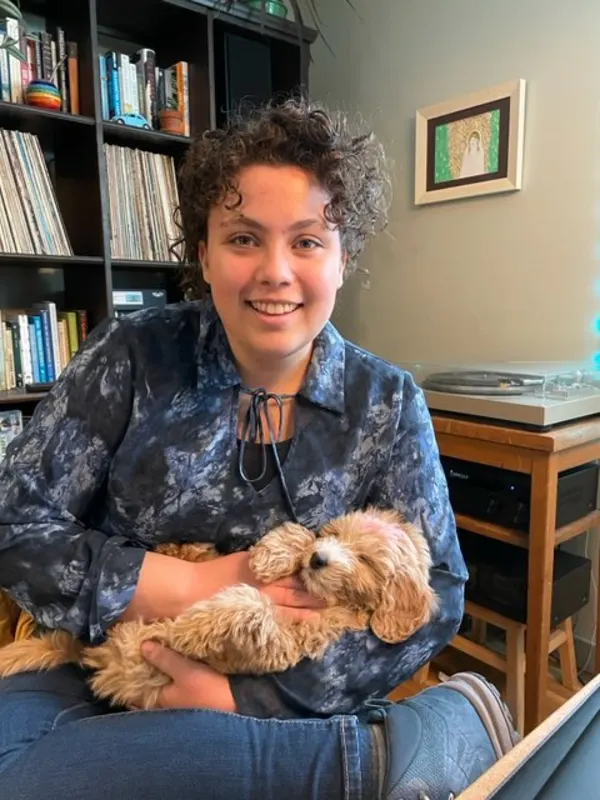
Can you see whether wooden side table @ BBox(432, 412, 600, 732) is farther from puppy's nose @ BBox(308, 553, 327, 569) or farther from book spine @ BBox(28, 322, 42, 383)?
book spine @ BBox(28, 322, 42, 383)

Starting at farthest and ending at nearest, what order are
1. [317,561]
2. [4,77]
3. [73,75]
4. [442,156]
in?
[442,156] < [73,75] < [4,77] < [317,561]

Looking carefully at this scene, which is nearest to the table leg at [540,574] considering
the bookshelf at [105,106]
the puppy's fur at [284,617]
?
the puppy's fur at [284,617]

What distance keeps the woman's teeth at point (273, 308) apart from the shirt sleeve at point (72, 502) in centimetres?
22

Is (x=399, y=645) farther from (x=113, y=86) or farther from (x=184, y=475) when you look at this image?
(x=113, y=86)

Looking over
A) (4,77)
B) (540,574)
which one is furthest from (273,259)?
(4,77)

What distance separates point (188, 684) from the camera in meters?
0.81

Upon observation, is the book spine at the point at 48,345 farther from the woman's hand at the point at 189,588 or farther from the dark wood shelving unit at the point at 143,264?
the woman's hand at the point at 189,588

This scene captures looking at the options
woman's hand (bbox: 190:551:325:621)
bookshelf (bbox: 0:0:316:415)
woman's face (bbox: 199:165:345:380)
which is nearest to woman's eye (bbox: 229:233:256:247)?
woman's face (bbox: 199:165:345:380)

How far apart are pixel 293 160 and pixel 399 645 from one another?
0.71m

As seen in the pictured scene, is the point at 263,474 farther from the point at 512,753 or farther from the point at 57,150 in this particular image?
the point at 57,150

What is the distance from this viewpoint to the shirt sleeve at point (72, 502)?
2.85 feet

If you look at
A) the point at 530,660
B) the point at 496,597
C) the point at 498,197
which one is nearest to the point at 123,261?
the point at 498,197

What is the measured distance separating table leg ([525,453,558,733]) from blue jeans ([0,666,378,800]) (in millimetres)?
794

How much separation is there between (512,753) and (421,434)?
1.67 ft
